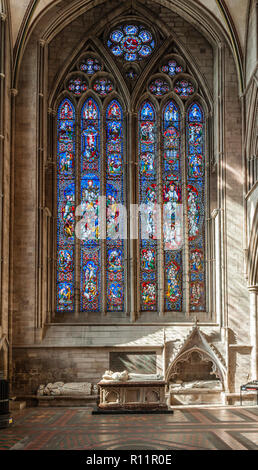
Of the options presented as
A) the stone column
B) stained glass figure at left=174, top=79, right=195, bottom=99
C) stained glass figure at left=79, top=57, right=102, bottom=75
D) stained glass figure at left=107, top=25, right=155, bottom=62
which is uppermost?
stained glass figure at left=107, top=25, right=155, bottom=62

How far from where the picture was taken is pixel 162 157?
18.8m

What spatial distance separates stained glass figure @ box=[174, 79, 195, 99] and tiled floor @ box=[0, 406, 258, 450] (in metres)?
9.38

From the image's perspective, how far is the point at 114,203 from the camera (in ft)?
61.1

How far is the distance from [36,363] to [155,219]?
17.5 feet

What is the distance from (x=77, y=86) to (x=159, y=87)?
246cm

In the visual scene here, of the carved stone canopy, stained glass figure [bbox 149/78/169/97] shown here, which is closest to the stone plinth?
the carved stone canopy

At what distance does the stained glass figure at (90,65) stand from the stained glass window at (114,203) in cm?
111

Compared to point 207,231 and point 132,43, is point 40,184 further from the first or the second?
point 132,43

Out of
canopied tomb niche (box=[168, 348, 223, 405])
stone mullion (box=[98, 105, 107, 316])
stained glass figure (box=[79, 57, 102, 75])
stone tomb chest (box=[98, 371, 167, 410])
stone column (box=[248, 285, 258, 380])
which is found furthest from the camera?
stained glass figure (box=[79, 57, 102, 75])

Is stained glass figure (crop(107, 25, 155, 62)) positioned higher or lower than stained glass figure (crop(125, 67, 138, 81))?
higher

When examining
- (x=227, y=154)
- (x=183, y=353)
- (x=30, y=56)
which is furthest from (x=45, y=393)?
(x=30, y=56)

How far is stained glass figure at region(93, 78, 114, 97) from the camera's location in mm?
19109

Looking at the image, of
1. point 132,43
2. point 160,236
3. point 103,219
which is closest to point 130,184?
point 103,219

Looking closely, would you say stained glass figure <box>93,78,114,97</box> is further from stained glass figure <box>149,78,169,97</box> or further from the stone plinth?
the stone plinth
